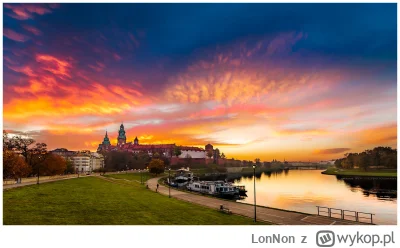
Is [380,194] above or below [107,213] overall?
below

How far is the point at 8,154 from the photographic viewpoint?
85.5ft

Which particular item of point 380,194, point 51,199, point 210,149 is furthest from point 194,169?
point 51,199

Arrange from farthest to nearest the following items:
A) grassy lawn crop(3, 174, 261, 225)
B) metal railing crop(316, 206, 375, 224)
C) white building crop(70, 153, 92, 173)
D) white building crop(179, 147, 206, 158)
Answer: white building crop(179, 147, 206, 158) < white building crop(70, 153, 92, 173) < metal railing crop(316, 206, 375, 224) < grassy lawn crop(3, 174, 261, 225)

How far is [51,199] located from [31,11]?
10.1 meters

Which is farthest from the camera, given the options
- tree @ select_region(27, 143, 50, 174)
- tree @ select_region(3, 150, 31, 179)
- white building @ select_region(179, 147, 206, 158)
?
white building @ select_region(179, 147, 206, 158)

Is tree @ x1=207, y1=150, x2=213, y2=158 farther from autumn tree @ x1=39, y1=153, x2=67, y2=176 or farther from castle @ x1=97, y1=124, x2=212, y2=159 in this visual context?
autumn tree @ x1=39, y1=153, x2=67, y2=176

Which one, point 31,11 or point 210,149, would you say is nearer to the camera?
point 31,11

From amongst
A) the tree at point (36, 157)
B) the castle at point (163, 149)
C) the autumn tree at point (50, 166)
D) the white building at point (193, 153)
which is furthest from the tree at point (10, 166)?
the white building at point (193, 153)
